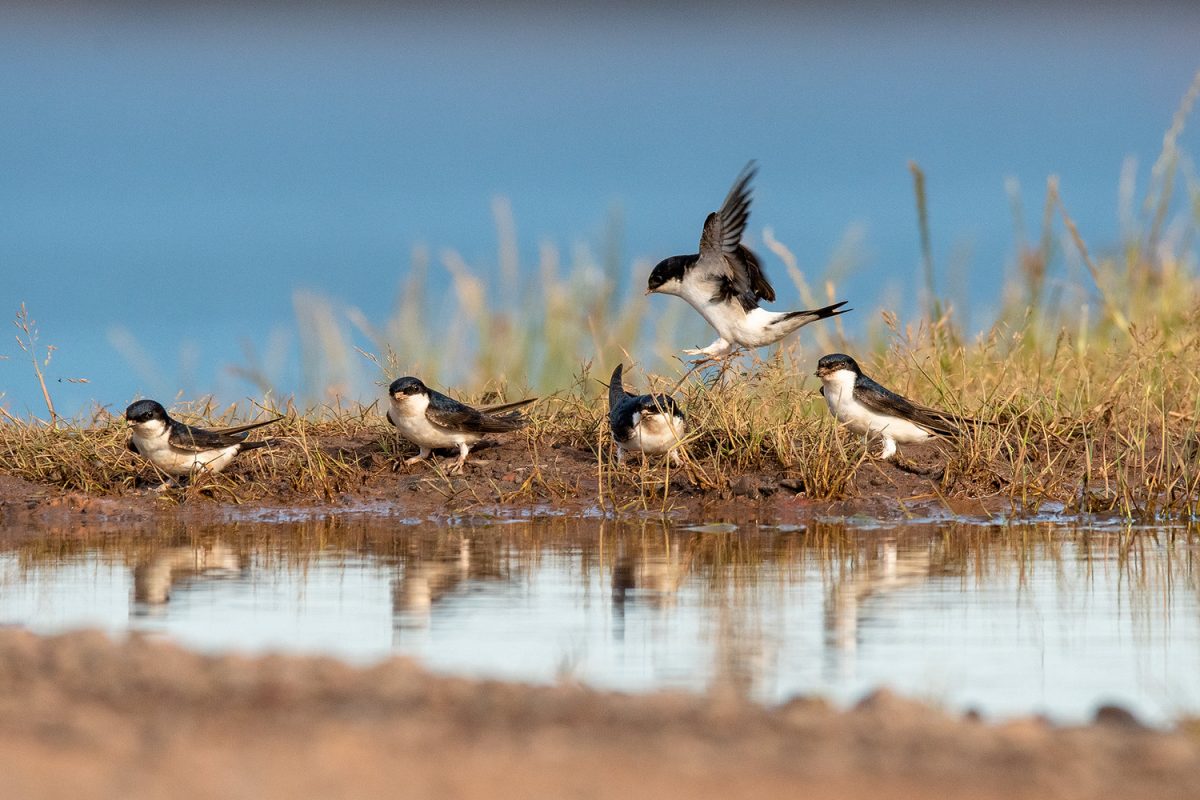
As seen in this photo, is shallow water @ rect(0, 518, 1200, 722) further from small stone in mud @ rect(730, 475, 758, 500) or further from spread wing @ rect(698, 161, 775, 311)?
spread wing @ rect(698, 161, 775, 311)

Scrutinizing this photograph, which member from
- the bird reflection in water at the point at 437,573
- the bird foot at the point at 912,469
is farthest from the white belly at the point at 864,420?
the bird reflection in water at the point at 437,573

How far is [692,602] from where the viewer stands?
5.85 metres

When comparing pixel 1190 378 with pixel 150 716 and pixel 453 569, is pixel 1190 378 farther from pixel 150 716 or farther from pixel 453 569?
pixel 150 716

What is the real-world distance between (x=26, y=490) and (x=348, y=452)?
6.50 feet

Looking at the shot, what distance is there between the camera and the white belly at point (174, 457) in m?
9.49

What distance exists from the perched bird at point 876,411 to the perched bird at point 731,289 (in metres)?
0.43

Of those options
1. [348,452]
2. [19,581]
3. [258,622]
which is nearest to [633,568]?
[258,622]

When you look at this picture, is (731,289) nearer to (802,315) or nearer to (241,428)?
(802,315)

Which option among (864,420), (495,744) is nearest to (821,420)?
(864,420)

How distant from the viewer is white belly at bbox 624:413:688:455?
9117 mm

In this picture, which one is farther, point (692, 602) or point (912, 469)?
point (912, 469)

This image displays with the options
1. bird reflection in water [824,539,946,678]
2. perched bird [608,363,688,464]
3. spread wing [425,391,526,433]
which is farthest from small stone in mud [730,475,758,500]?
spread wing [425,391,526,433]

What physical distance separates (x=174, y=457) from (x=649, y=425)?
285 cm

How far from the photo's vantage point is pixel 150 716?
3.92 m
